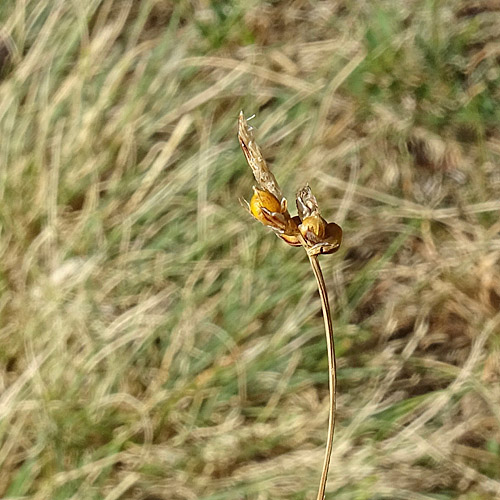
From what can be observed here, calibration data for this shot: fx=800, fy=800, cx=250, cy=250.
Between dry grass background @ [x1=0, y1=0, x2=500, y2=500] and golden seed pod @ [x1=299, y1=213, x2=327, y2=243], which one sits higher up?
golden seed pod @ [x1=299, y1=213, x2=327, y2=243]

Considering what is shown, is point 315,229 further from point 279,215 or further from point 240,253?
point 240,253

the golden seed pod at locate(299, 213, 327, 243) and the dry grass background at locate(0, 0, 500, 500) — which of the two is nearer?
the golden seed pod at locate(299, 213, 327, 243)

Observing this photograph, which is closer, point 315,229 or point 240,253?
point 315,229

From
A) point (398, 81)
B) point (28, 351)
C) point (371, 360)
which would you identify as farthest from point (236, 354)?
point (398, 81)

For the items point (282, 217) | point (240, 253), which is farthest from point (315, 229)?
point (240, 253)

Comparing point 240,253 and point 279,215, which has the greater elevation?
point 279,215

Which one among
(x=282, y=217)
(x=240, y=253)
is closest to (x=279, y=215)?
(x=282, y=217)

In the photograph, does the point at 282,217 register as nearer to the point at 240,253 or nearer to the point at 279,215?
the point at 279,215

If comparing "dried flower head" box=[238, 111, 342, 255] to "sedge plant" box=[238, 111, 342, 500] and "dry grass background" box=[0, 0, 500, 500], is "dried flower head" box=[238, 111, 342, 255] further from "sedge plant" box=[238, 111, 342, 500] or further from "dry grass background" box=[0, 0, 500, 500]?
"dry grass background" box=[0, 0, 500, 500]

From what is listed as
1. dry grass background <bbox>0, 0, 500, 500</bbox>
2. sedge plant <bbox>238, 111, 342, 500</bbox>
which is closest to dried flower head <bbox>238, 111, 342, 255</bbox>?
sedge plant <bbox>238, 111, 342, 500</bbox>
